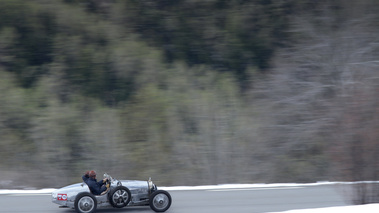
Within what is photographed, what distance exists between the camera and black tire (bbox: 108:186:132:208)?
367 inches

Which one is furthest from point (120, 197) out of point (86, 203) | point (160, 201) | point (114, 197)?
point (160, 201)

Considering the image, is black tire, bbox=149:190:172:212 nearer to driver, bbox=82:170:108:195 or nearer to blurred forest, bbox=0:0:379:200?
driver, bbox=82:170:108:195

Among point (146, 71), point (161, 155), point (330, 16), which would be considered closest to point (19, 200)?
point (161, 155)

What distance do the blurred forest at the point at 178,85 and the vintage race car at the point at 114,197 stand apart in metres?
5.65

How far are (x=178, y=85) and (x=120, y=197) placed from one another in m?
10.5

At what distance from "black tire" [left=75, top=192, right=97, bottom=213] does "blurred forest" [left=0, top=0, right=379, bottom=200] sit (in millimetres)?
5904

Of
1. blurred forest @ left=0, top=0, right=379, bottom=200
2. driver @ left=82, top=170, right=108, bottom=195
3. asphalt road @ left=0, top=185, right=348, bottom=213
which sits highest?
blurred forest @ left=0, top=0, right=379, bottom=200

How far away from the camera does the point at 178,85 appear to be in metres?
19.4

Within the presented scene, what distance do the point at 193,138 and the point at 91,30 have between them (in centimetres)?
837

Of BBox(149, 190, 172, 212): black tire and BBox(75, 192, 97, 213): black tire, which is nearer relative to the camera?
BBox(75, 192, 97, 213): black tire

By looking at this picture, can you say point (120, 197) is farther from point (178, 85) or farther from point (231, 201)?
point (178, 85)

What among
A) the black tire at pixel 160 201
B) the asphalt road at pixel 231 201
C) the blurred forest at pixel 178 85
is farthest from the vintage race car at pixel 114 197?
the blurred forest at pixel 178 85

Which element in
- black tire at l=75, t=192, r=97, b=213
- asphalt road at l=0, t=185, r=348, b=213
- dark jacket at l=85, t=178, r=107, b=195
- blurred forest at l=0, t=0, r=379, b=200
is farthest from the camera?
blurred forest at l=0, t=0, r=379, b=200

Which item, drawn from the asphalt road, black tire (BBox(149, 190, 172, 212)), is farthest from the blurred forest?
black tire (BBox(149, 190, 172, 212))
